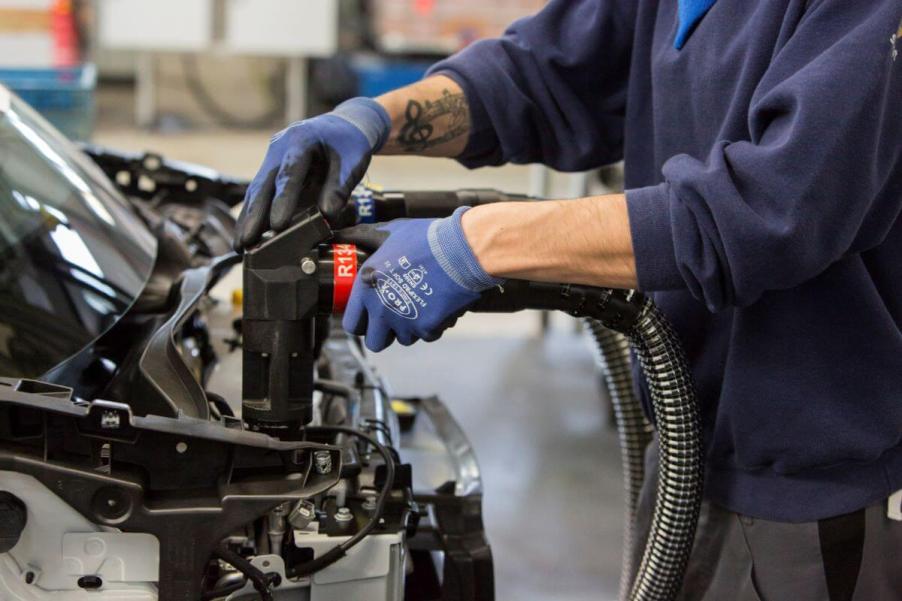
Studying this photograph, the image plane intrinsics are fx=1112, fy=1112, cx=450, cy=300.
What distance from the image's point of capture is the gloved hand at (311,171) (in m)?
1.29

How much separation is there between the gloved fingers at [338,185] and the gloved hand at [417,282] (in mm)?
81

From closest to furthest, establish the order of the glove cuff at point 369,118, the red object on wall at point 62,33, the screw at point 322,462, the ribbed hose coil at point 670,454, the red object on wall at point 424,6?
the screw at point 322,462 → the ribbed hose coil at point 670,454 → the glove cuff at point 369,118 → the red object on wall at point 62,33 → the red object on wall at point 424,6

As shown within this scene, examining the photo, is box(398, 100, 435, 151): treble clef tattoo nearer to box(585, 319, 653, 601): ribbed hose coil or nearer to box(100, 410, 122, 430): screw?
box(585, 319, 653, 601): ribbed hose coil

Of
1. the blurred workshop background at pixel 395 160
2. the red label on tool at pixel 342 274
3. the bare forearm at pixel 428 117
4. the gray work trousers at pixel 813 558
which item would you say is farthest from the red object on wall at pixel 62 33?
the gray work trousers at pixel 813 558

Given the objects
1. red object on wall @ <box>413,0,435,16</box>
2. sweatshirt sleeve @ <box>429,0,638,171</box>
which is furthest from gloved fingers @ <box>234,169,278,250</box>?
red object on wall @ <box>413,0,435,16</box>

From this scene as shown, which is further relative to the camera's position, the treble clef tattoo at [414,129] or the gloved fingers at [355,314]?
the treble clef tattoo at [414,129]

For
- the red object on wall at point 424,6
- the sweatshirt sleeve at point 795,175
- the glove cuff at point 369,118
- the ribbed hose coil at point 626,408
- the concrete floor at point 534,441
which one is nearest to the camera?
the sweatshirt sleeve at point 795,175

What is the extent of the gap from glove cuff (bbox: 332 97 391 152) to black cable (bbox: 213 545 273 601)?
59cm

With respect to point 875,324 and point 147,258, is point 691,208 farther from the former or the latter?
point 147,258

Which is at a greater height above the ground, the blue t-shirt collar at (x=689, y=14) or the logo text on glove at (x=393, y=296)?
the blue t-shirt collar at (x=689, y=14)

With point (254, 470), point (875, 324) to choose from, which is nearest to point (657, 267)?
point (875, 324)

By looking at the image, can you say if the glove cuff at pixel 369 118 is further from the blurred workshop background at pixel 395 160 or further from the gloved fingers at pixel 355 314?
the blurred workshop background at pixel 395 160

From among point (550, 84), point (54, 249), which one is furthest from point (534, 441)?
point (54, 249)

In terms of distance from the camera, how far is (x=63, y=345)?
1.46 meters
